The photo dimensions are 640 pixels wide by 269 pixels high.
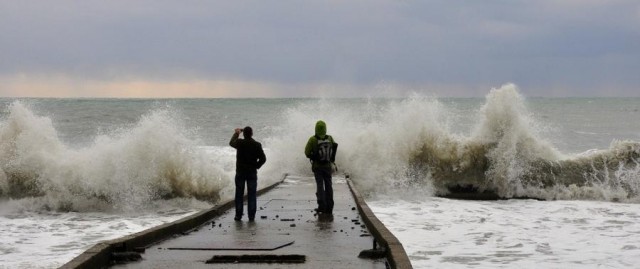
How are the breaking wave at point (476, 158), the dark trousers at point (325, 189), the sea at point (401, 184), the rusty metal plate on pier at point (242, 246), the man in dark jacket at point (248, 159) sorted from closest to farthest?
the rusty metal plate on pier at point (242, 246) < the man in dark jacket at point (248, 159) < the dark trousers at point (325, 189) < the sea at point (401, 184) < the breaking wave at point (476, 158)

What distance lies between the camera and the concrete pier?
755 cm

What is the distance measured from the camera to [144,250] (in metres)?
8.22

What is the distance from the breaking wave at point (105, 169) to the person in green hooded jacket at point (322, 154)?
8068 mm

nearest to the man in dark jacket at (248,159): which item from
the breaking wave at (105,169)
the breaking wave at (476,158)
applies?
the breaking wave at (105,169)

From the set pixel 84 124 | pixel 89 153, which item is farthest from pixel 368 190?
pixel 84 124

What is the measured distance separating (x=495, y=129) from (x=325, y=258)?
18.1 metres

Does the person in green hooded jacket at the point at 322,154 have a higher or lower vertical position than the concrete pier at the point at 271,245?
higher

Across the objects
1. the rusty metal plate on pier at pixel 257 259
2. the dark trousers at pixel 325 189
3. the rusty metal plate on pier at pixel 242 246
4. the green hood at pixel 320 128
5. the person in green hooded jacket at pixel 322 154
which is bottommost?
the rusty metal plate on pier at pixel 257 259

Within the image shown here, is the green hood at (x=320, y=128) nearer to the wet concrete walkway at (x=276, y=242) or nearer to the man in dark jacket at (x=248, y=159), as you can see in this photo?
the man in dark jacket at (x=248, y=159)

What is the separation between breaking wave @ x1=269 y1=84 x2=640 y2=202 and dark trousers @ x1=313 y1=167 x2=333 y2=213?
9829mm

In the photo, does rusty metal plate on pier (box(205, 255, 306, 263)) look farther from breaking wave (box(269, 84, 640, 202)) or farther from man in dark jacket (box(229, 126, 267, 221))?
breaking wave (box(269, 84, 640, 202))

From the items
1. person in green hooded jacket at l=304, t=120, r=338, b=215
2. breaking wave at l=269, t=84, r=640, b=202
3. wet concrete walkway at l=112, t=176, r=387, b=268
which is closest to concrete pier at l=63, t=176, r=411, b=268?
wet concrete walkway at l=112, t=176, r=387, b=268

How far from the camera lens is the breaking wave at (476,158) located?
22578 millimetres

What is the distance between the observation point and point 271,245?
8.94m
